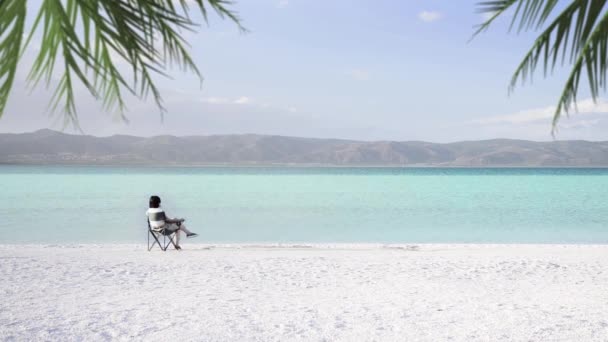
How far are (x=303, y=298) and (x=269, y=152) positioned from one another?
515ft

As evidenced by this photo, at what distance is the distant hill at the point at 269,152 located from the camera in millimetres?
142000

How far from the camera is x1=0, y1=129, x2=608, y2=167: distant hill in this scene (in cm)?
14200

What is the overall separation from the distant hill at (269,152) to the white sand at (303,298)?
143 metres

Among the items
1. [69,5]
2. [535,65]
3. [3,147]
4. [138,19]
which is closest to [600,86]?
[535,65]

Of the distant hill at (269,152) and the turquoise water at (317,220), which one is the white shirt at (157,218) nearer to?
the turquoise water at (317,220)

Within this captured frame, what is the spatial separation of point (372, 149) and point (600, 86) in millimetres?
172542

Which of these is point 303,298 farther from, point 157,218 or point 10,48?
point 10,48

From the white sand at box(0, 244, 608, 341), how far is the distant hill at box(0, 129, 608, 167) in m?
143

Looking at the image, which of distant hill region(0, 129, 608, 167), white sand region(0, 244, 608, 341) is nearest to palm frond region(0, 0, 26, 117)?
white sand region(0, 244, 608, 341)

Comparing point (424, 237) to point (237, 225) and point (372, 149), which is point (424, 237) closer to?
point (237, 225)

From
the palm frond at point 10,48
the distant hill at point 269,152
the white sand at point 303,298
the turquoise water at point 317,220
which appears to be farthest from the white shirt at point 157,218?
the distant hill at point 269,152

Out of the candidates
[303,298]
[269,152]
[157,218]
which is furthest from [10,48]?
[269,152]

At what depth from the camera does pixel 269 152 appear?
6383 inches

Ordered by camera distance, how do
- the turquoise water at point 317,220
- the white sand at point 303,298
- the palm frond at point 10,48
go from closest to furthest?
the palm frond at point 10,48, the white sand at point 303,298, the turquoise water at point 317,220
